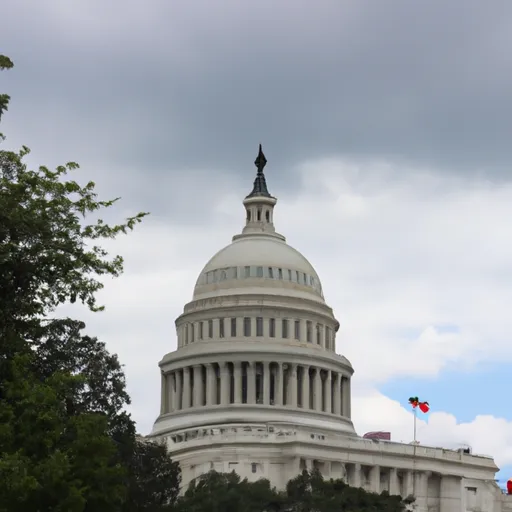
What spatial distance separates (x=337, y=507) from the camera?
128875 mm

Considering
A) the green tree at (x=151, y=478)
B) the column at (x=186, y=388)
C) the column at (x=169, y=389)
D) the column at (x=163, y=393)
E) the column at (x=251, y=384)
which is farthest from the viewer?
the column at (x=163, y=393)

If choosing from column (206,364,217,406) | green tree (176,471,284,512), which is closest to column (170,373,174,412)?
column (206,364,217,406)

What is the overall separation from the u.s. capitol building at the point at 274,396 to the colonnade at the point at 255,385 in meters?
0.11

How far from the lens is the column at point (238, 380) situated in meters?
179

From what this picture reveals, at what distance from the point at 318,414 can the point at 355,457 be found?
11482mm

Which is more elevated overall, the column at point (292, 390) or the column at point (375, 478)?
the column at point (292, 390)

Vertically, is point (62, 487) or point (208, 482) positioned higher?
point (208, 482)

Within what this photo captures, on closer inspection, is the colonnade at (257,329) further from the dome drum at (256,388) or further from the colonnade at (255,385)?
the colonnade at (255,385)

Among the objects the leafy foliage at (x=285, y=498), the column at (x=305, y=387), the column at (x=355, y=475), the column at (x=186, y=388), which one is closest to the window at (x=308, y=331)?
the column at (x=305, y=387)

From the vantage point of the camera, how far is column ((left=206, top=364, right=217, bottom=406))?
180 metres

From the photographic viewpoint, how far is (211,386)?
18050cm

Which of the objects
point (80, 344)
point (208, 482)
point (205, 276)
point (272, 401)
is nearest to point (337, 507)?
point (208, 482)

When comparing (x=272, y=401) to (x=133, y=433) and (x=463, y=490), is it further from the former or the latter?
(x=133, y=433)

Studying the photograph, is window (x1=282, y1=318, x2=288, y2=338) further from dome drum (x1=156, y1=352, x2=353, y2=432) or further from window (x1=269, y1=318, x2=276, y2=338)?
dome drum (x1=156, y1=352, x2=353, y2=432)
